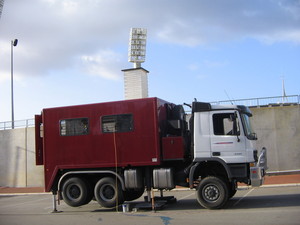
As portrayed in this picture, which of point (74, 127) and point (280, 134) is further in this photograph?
point (280, 134)

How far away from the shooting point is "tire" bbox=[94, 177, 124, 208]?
446 inches

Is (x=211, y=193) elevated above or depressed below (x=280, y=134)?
below

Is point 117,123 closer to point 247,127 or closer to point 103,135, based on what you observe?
point 103,135

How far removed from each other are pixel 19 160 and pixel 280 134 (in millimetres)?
16806

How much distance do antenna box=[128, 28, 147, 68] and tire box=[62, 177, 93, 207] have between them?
22.7 m

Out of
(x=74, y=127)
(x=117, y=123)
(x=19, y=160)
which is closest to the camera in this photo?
(x=117, y=123)

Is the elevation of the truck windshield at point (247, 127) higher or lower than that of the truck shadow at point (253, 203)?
Result: higher

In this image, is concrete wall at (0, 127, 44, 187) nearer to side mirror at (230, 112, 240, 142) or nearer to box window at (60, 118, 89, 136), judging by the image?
box window at (60, 118, 89, 136)

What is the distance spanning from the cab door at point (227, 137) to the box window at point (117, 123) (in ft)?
8.24

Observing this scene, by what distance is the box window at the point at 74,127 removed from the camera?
11.6 m

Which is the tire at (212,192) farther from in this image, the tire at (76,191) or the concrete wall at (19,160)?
the concrete wall at (19,160)

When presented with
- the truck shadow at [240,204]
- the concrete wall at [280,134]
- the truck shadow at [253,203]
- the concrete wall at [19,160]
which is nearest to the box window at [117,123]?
the truck shadow at [240,204]

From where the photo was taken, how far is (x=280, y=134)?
1986 centimetres

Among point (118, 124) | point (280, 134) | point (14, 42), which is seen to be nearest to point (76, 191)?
point (118, 124)
